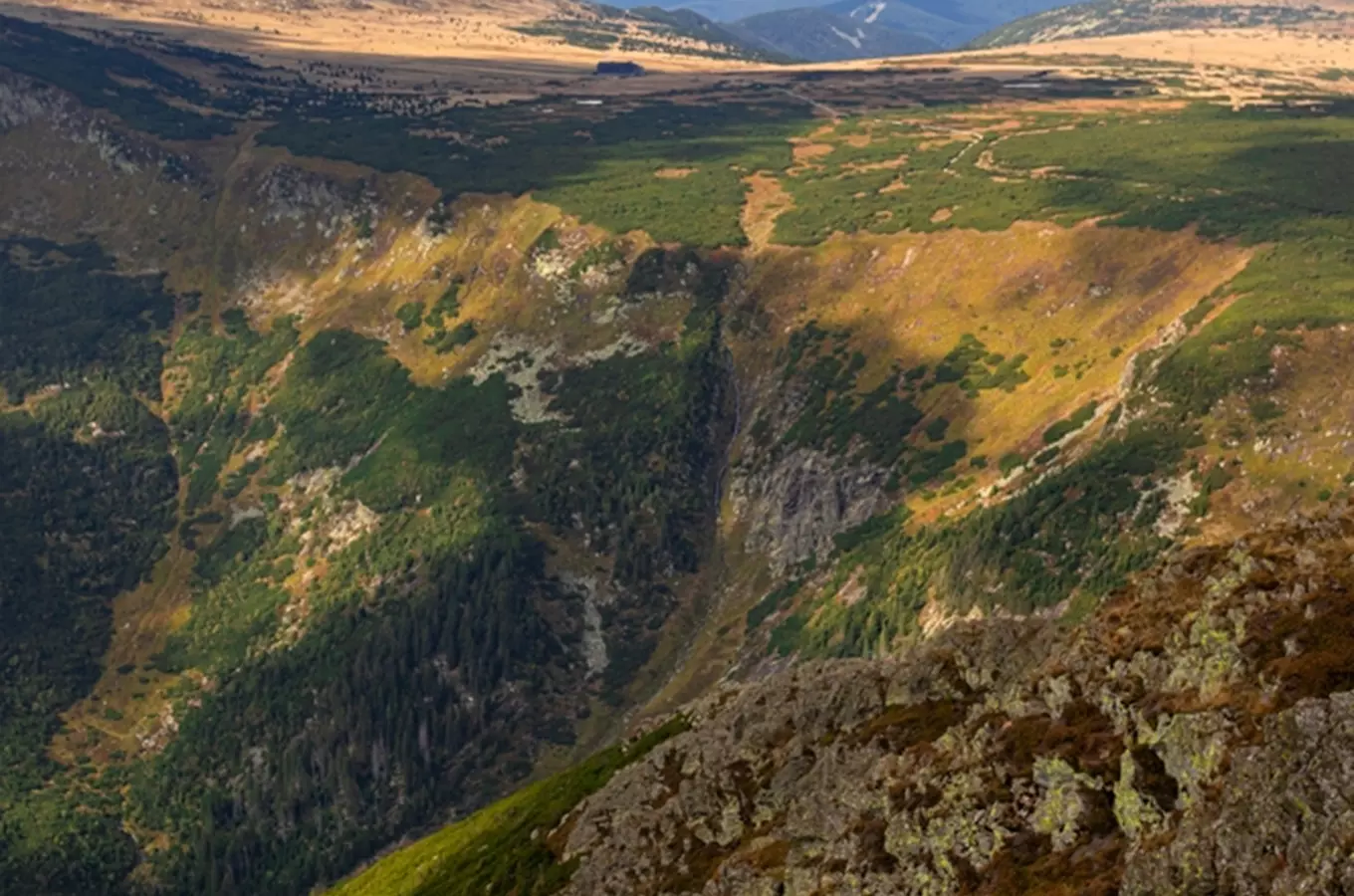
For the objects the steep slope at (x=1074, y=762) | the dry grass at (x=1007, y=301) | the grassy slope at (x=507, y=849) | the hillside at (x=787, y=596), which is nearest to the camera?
the steep slope at (x=1074, y=762)

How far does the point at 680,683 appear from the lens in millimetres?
142375

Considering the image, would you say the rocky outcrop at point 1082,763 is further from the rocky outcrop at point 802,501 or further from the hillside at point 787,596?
the rocky outcrop at point 802,501

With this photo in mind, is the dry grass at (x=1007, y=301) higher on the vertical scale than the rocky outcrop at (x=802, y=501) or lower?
higher

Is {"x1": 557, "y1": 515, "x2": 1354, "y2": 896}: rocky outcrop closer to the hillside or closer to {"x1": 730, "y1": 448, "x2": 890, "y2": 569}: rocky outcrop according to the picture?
the hillside

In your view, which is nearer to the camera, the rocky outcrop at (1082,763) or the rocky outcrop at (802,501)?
the rocky outcrop at (1082,763)

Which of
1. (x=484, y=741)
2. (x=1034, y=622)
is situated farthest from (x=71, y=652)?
(x=1034, y=622)

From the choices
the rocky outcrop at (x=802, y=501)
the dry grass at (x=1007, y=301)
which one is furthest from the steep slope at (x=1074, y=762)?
the rocky outcrop at (x=802, y=501)

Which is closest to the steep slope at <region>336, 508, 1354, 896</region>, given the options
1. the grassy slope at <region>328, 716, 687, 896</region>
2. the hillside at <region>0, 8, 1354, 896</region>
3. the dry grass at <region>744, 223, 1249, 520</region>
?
the hillside at <region>0, 8, 1354, 896</region>

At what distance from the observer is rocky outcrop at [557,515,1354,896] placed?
3462cm

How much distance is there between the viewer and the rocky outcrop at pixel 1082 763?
34.6m

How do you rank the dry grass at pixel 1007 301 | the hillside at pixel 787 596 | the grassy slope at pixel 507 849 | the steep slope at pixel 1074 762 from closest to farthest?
the steep slope at pixel 1074 762, the hillside at pixel 787 596, the grassy slope at pixel 507 849, the dry grass at pixel 1007 301

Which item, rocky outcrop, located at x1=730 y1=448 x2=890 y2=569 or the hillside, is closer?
→ the hillside

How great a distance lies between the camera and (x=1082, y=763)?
43.2 m

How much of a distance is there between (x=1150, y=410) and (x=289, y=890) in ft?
388
